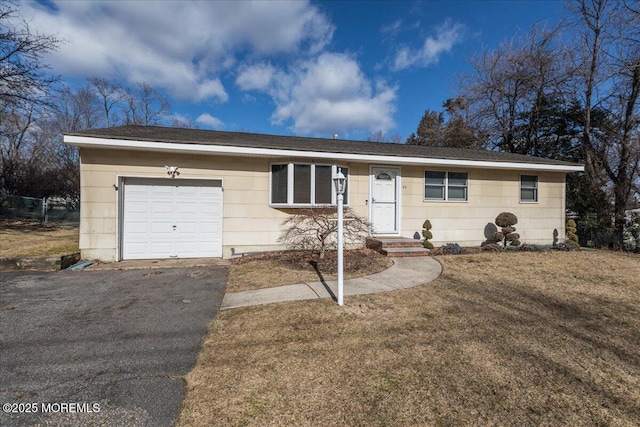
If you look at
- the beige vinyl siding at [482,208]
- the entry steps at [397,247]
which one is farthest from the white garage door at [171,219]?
the beige vinyl siding at [482,208]

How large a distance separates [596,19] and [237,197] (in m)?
16.4

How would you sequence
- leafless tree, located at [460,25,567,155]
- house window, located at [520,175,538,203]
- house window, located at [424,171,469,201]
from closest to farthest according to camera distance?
house window, located at [424,171,469,201], house window, located at [520,175,538,203], leafless tree, located at [460,25,567,155]

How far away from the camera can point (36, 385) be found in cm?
249

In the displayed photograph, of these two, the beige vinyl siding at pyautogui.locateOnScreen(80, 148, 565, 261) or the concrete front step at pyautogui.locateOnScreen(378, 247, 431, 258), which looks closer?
the beige vinyl siding at pyautogui.locateOnScreen(80, 148, 565, 261)

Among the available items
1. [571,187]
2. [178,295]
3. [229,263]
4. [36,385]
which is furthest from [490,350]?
[571,187]

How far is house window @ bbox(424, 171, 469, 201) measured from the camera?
9820mm

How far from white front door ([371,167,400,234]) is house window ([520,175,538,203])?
16.1 feet

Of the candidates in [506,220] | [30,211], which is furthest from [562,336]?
[30,211]

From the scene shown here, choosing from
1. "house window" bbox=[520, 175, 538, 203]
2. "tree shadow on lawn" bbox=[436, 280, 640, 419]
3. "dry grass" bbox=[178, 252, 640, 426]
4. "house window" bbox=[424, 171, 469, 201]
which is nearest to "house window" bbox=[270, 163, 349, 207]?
"house window" bbox=[424, 171, 469, 201]

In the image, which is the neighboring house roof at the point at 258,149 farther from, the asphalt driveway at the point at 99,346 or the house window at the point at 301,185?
the asphalt driveway at the point at 99,346

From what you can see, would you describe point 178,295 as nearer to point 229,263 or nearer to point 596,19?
point 229,263

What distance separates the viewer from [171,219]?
8.00 meters

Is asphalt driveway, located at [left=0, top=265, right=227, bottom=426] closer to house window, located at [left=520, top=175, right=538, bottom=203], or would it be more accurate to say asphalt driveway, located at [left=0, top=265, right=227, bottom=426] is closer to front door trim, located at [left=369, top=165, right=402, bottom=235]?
front door trim, located at [left=369, top=165, right=402, bottom=235]

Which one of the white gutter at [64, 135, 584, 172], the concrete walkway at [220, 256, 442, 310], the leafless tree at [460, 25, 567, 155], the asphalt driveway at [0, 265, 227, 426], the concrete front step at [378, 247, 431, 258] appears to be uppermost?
the leafless tree at [460, 25, 567, 155]
